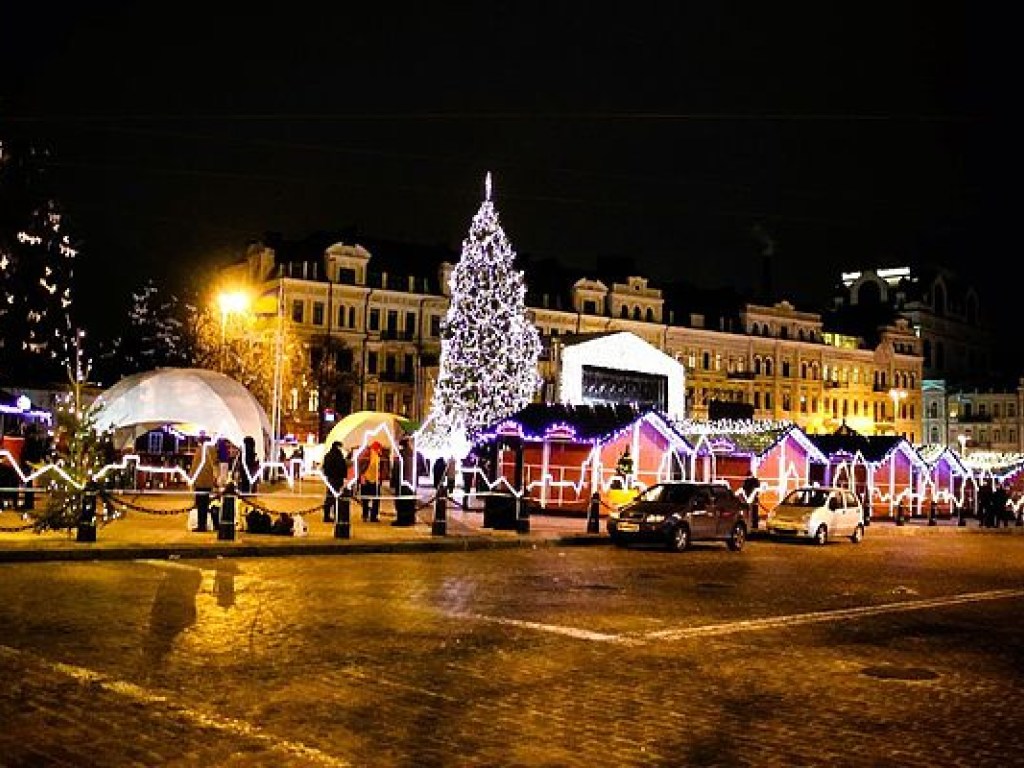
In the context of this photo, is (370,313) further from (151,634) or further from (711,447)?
(151,634)

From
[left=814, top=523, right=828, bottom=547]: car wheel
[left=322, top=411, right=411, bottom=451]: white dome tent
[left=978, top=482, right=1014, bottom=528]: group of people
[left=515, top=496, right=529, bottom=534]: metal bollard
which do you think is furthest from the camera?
[left=978, top=482, right=1014, bottom=528]: group of people

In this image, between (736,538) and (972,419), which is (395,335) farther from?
(972,419)

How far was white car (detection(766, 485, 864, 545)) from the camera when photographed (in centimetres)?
3088

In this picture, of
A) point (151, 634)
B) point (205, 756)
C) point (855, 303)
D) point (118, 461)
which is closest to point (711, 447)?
point (118, 461)

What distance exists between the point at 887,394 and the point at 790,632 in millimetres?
101116

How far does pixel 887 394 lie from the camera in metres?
109

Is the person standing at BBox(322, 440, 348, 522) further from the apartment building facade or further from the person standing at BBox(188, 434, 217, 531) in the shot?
the apartment building facade

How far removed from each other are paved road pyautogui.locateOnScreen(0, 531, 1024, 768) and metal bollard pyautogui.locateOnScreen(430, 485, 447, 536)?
713 cm

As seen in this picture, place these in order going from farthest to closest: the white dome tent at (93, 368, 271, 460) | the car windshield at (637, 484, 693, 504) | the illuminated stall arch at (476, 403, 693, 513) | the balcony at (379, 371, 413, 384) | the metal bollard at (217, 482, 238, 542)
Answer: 1. the balcony at (379, 371, 413, 384)
2. the illuminated stall arch at (476, 403, 693, 513)
3. the white dome tent at (93, 368, 271, 460)
4. the car windshield at (637, 484, 693, 504)
5. the metal bollard at (217, 482, 238, 542)

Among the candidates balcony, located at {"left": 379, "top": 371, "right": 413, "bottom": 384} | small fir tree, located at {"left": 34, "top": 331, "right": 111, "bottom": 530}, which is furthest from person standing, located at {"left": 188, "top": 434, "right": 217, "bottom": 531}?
balcony, located at {"left": 379, "top": 371, "right": 413, "bottom": 384}

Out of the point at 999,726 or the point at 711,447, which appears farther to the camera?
the point at 711,447

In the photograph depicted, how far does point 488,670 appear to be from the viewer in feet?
32.9

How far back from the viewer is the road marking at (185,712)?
7.08 metres

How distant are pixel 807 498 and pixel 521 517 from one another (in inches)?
349
